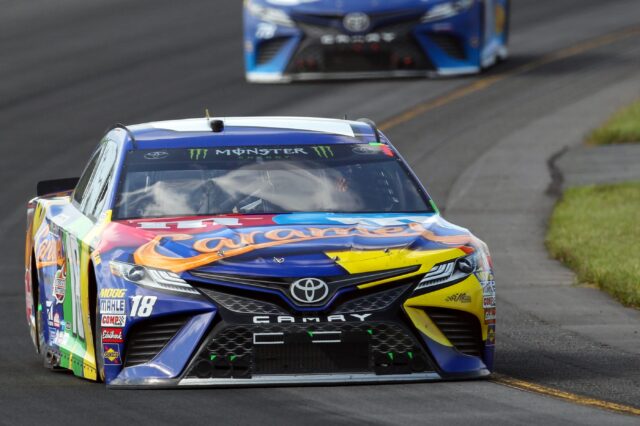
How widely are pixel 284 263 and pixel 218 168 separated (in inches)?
53.7

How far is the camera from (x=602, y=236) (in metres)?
15.8

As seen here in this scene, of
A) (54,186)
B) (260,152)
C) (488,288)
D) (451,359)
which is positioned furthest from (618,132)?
(451,359)

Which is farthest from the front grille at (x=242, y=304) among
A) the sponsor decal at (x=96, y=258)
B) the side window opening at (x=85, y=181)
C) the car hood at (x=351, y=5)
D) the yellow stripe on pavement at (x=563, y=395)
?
the car hood at (x=351, y=5)

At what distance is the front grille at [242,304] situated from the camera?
8328 millimetres

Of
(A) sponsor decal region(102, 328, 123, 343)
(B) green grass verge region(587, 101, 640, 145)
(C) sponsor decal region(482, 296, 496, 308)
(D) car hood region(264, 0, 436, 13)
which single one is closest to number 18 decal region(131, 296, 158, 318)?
(A) sponsor decal region(102, 328, 123, 343)

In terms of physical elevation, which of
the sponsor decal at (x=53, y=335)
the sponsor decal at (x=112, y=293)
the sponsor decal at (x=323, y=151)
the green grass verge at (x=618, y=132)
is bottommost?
the green grass verge at (x=618, y=132)

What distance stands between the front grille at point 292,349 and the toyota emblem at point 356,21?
14970mm

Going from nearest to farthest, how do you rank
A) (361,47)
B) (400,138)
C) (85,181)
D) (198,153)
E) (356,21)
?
(198,153) → (85,181) → (400,138) → (356,21) → (361,47)

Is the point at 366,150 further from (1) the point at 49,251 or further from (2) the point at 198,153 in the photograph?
(1) the point at 49,251

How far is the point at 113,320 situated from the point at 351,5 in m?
15.2

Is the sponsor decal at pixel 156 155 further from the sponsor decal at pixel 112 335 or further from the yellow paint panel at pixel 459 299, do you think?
the yellow paint panel at pixel 459 299

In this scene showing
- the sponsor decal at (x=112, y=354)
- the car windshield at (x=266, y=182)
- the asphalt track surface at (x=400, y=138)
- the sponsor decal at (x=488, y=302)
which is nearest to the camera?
the asphalt track surface at (x=400, y=138)

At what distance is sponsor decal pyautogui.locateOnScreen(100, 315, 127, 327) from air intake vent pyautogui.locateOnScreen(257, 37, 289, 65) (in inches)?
610

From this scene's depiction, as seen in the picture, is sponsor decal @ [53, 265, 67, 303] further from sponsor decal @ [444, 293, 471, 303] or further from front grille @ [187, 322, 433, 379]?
sponsor decal @ [444, 293, 471, 303]
